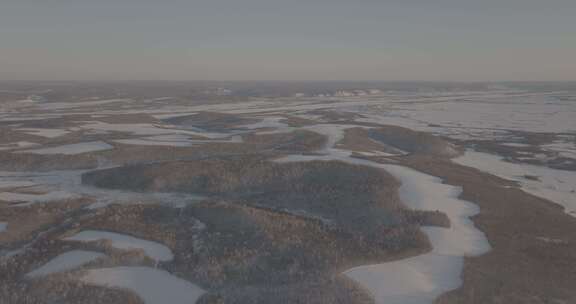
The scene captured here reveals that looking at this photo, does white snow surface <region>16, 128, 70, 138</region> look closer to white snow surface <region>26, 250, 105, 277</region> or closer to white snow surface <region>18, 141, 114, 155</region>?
white snow surface <region>18, 141, 114, 155</region>

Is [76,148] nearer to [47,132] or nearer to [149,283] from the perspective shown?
[47,132]

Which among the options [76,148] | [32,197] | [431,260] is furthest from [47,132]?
[431,260]

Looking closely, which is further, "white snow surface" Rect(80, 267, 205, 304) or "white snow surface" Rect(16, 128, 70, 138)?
"white snow surface" Rect(16, 128, 70, 138)

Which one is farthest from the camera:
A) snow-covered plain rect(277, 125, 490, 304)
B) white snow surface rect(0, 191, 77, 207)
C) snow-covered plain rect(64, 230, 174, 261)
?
white snow surface rect(0, 191, 77, 207)

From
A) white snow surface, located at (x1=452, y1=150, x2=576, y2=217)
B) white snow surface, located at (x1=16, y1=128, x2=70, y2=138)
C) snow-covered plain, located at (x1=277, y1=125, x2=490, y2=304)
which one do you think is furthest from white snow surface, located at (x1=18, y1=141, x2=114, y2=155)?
white snow surface, located at (x1=452, y1=150, x2=576, y2=217)

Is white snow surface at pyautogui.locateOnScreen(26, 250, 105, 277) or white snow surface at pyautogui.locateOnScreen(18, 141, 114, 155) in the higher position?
white snow surface at pyautogui.locateOnScreen(18, 141, 114, 155)

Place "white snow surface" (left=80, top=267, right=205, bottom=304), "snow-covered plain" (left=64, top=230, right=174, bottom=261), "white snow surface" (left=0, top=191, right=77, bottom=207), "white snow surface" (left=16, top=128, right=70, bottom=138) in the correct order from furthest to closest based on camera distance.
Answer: "white snow surface" (left=16, top=128, right=70, bottom=138) < "white snow surface" (left=0, top=191, right=77, bottom=207) < "snow-covered plain" (left=64, top=230, right=174, bottom=261) < "white snow surface" (left=80, top=267, right=205, bottom=304)
